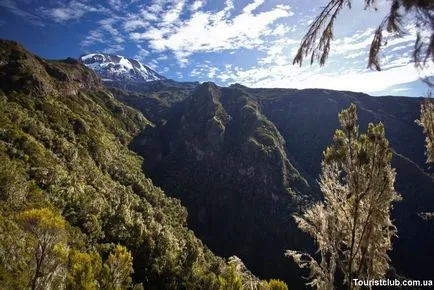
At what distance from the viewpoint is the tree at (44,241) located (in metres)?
24.6

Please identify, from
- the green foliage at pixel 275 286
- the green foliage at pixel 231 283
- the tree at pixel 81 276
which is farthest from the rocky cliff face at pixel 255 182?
the green foliage at pixel 275 286

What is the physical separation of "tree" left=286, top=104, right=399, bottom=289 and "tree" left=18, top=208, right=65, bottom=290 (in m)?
21.3

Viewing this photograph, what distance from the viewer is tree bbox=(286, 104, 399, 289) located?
835 centimetres

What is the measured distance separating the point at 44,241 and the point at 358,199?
76.0 feet

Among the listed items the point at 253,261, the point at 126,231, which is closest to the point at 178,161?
the point at 253,261

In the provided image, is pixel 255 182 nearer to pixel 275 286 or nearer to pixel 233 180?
pixel 233 180

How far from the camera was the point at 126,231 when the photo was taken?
63625mm

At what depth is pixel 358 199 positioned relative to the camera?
333 inches

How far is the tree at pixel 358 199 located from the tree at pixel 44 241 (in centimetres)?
2129

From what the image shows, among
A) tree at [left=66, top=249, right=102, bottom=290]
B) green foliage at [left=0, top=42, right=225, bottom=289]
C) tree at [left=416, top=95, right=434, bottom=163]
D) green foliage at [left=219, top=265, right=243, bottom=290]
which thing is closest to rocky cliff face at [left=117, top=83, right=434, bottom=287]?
green foliage at [left=0, top=42, right=225, bottom=289]

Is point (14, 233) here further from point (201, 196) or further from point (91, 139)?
point (201, 196)

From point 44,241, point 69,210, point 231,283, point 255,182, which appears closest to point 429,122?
point 44,241

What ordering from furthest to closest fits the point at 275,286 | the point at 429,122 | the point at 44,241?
the point at 275,286 < the point at 44,241 < the point at 429,122

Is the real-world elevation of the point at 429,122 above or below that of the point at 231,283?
above
